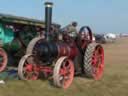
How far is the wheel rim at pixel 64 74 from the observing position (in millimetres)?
9398

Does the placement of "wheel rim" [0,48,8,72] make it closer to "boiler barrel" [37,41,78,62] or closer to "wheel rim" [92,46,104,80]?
"boiler barrel" [37,41,78,62]

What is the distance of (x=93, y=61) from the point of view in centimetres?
1140

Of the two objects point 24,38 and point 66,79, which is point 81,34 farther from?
point 24,38

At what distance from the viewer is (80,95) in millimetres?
8734

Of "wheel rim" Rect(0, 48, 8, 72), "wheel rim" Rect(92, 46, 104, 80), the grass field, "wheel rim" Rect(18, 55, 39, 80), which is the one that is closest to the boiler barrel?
"wheel rim" Rect(18, 55, 39, 80)

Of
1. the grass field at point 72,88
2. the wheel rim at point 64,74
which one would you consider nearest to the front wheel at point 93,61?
the grass field at point 72,88

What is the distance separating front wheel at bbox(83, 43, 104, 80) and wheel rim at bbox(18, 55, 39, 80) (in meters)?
1.53

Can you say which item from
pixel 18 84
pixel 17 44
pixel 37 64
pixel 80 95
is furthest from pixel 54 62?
pixel 17 44

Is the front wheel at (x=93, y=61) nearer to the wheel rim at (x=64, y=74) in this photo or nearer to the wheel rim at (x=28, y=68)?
the wheel rim at (x=64, y=74)

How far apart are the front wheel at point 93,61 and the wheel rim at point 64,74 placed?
1102mm

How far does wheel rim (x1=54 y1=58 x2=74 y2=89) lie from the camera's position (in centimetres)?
940

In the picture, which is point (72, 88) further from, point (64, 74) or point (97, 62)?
point (97, 62)

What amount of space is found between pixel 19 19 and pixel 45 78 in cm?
352

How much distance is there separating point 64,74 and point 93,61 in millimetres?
1936
